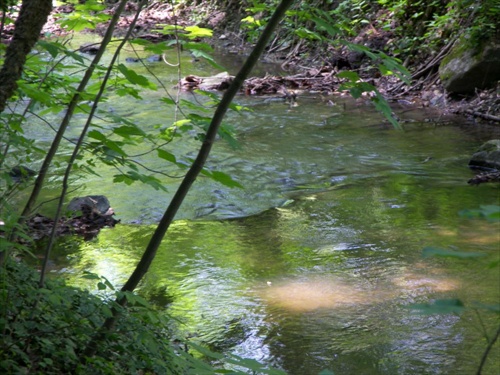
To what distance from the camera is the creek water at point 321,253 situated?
13.9ft

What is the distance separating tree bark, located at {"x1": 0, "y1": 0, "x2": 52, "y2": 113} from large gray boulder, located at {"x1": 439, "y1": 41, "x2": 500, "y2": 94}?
33.0 feet

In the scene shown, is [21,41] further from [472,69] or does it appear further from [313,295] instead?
[472,69]

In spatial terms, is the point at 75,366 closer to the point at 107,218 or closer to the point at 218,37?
the point at 107,218

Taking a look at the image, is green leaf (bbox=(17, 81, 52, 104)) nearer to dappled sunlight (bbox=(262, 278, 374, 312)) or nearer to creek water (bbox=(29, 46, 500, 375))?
creek water (bbox=(29, 46, 500, 375))

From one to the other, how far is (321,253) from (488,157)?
11.5 ft

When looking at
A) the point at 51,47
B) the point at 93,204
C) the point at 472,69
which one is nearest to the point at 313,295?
the point at 93,204

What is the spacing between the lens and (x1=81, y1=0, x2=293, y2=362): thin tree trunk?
2.43 meters

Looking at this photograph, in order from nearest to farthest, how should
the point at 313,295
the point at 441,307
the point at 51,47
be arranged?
the point at 441,307 < the point at 51,47 < the point at 313,295

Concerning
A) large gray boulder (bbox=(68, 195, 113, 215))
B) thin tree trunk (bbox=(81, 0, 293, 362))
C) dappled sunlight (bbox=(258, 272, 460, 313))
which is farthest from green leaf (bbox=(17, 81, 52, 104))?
large gray boulder (bbox=(68, 195, 113, 215))

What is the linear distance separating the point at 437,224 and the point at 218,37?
1577 centimetres

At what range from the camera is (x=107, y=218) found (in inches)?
256

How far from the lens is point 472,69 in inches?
450

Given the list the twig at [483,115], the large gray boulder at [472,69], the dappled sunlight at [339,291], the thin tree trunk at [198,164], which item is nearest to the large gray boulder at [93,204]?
the dappled sunlight at [339,291]

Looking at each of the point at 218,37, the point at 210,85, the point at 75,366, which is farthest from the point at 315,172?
the point at 218,37
